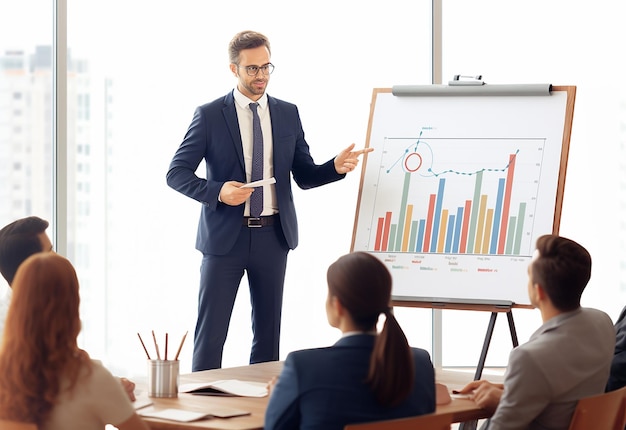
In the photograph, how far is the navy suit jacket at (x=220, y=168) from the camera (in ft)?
13.3

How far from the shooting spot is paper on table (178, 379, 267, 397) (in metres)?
2.62

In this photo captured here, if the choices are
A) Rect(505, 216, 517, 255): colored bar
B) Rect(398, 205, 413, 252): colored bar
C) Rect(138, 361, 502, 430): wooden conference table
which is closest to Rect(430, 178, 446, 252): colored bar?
Rect(398, 205, 413, 252): colored bar

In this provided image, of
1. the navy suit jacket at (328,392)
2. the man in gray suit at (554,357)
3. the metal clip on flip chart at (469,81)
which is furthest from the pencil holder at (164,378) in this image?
the metal clip on flip chart at (469,81)

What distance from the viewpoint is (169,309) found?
5.42 m

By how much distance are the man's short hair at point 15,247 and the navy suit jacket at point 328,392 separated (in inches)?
45.5

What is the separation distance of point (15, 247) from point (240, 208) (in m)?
1.33

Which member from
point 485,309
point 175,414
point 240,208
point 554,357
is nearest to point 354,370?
point 175,414

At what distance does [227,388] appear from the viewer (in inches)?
105

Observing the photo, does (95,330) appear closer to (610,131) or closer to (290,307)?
(290,307)

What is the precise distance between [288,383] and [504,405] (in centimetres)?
64

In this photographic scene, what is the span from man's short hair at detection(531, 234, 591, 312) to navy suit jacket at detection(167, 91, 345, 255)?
177 centimetres

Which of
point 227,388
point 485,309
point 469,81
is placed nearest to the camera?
point 227,388

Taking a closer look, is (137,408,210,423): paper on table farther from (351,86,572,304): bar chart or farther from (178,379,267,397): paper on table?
(351,86,572,304): bar chart

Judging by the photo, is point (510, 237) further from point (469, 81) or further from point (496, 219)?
point (469, 81)
